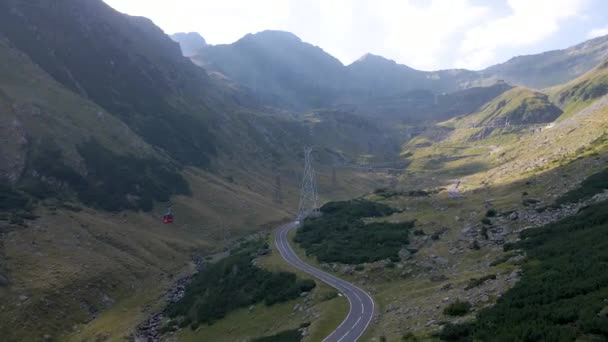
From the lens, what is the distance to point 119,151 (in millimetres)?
129250

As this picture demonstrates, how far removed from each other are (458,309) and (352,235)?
40965mm

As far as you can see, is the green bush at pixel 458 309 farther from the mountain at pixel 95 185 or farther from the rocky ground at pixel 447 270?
the mountain at pixel 95 185

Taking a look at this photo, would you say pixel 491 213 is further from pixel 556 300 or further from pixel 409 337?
pixel 409 337

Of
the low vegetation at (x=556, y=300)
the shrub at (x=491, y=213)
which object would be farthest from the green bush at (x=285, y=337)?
the shrub at (x=491, y=213)

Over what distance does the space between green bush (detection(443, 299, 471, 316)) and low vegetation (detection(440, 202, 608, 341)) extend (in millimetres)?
2552

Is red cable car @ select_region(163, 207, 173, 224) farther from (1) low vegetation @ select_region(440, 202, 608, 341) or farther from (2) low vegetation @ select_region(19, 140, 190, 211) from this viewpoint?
(1) low vegetation @ select_region(440, 202, 608, 341)

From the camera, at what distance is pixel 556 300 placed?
26.9 meters

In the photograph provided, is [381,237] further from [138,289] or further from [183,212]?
[183,212]

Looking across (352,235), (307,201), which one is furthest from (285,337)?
(307,201)

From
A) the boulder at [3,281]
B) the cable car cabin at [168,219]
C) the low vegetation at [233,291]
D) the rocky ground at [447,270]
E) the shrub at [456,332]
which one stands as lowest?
the low vegetation at [233,291]

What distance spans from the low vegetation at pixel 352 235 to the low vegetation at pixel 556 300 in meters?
23.6

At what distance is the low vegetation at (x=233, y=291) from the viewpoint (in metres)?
54.5

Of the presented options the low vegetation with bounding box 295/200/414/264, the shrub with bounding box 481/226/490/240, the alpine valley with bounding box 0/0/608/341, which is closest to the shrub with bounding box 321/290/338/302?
the alpine valley with bounding box 0/0/608/341

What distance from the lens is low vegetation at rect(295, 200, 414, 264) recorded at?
6116 centimetres
